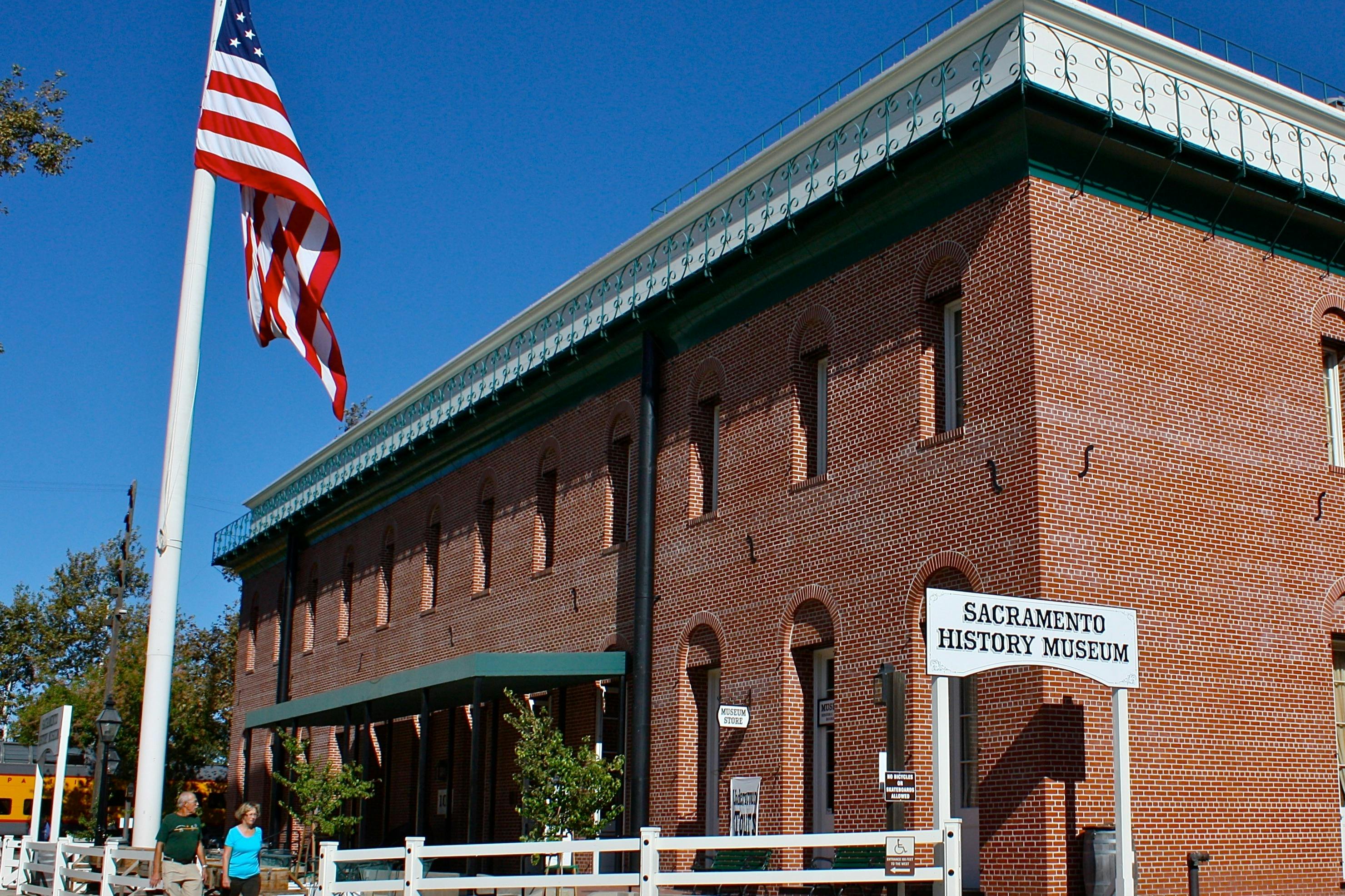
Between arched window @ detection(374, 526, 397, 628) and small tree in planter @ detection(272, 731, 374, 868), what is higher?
arched window @ detection(374, 526, 397, 628)

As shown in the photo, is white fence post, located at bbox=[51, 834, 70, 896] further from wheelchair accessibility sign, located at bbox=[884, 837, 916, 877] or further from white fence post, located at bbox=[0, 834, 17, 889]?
wheelchair accessibility sign, located at bbox=[884, 837, 916, 877]

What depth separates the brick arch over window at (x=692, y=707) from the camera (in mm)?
21469

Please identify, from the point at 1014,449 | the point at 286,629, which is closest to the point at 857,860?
the point at 1014,449

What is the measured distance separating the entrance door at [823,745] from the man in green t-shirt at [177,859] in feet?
25.5

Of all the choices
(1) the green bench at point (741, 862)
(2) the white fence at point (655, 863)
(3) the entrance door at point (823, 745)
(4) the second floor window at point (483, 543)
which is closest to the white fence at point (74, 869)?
(2) the white fence at point (655, 863)

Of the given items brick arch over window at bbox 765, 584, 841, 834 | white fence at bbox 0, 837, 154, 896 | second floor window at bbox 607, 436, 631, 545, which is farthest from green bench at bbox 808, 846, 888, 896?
second floor window at bbox 607, 436, 631, 545

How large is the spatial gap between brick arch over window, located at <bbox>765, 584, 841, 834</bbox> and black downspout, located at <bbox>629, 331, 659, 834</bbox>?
10.6 feet

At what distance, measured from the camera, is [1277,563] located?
17.5 metres

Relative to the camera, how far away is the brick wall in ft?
51.9

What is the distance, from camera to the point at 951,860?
10844 mm

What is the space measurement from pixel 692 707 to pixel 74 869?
28.7ft

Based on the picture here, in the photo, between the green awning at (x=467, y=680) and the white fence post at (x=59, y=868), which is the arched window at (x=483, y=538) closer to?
the green awning at (x=467, y=680)

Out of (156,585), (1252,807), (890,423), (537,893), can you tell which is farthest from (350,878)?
(1252,807)

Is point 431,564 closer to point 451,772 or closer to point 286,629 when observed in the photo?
point 451,772
